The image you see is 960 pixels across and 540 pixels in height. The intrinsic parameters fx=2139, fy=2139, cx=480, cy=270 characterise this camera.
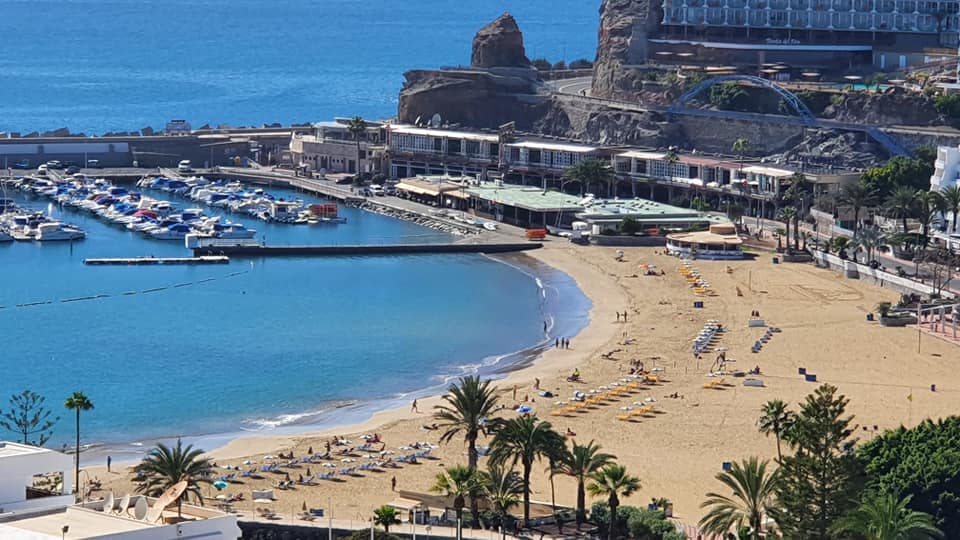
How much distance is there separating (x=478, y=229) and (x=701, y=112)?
22024 millimetres

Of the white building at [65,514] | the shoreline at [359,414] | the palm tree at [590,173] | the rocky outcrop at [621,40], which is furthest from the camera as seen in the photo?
the rocky outcrop at [621,40]

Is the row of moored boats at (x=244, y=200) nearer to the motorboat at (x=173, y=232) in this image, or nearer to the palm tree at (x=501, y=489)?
the motorboat at (x=173, y=232)

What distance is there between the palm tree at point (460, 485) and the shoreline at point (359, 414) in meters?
15.2

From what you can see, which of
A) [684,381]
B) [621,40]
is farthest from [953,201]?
[621,40]

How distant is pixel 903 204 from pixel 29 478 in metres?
78.0

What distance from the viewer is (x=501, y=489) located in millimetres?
55250

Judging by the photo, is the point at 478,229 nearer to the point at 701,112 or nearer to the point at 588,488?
the point at 701,112

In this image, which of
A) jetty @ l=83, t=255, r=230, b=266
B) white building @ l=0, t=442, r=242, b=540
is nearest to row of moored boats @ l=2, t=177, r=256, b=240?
jetty @ l=83, t=255, r=230, b=266

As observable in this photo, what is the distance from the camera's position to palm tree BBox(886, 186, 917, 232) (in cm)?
10819

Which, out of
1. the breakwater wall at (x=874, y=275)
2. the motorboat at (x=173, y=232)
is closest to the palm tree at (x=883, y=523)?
the breakwater wall at (x=874, y=275)

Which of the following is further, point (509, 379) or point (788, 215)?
point (788, 215)

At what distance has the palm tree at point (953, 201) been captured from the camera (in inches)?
4129

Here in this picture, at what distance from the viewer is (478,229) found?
406ft

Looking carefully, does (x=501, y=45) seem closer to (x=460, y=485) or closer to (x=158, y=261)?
(x=158, y=261)
